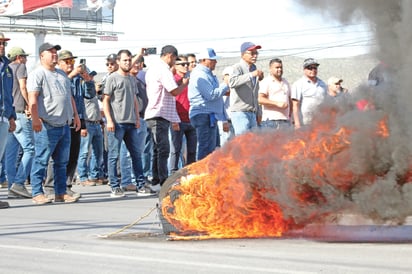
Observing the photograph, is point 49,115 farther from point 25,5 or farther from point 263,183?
point 25,5

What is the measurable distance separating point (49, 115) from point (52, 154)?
622 mm

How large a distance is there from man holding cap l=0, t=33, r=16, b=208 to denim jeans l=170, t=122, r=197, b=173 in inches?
136

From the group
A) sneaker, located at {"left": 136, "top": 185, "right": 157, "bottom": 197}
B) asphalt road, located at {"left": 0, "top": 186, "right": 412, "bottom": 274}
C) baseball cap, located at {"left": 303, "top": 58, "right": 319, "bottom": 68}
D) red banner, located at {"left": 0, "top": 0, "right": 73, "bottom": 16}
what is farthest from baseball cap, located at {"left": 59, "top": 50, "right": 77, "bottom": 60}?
red banner, located at {"left": 0, "top": 0, "right": 73, "bottom": 16}

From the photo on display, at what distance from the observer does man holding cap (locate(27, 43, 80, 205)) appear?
13906mm

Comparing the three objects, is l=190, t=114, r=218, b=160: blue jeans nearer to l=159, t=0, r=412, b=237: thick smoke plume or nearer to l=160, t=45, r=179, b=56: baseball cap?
l=160, t=45, r=179, b=56: baseball cap

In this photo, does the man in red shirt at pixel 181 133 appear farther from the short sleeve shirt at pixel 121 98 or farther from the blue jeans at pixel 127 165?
the short sleeve shirt at pixel 121 98

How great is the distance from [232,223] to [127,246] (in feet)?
3.43

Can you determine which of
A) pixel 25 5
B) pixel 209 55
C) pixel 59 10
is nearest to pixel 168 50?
pixel 209 55

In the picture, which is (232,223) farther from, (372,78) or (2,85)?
(2,85)

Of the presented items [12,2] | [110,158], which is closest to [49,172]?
[110,158]

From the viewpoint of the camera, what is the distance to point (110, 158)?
1588cm

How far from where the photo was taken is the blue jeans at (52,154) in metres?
14.0

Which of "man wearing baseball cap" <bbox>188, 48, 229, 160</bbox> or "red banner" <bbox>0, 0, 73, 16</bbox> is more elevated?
"red banner" <bbox>0, 0, 73, 16</bbox>

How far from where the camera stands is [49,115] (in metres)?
13.9
